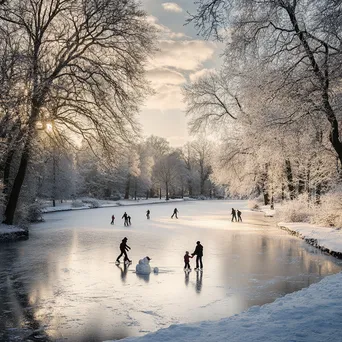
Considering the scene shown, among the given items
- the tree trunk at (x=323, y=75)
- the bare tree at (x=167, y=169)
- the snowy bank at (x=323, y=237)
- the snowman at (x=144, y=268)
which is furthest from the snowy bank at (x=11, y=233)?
the bare tree at (x=167, y=169)

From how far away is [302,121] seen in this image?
16688mm

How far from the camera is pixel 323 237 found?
2081 cm

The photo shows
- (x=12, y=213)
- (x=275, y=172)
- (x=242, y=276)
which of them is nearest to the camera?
(x=242, y=276)

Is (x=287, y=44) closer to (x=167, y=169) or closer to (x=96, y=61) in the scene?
(x=96, y=61)

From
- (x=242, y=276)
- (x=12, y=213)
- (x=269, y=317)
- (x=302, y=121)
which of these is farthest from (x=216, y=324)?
(x=12, y=213)

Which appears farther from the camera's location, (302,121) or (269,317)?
(302,121)

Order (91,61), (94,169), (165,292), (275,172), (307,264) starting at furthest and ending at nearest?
(94,169)
(275,172)
(91,61)
(307,264)
(165,292)

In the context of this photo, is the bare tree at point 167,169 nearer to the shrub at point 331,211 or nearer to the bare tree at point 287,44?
the shrub at point 331,211

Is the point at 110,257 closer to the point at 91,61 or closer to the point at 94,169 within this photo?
the point at 91,61

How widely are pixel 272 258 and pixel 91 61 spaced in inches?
580

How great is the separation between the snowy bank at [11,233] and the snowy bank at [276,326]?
17741 mm

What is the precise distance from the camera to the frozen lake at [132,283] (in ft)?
28.4

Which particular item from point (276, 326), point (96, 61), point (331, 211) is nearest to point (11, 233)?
point (96, 61)

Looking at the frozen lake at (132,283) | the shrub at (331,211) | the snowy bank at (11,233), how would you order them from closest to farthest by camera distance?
the frozen lake at (132,283) < the snowy bank at (11,233) < the shrub at (331,211)
